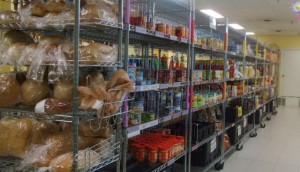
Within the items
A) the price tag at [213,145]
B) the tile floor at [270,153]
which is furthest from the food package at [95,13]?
the tile floor at [270,153]

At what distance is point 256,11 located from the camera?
344 inches

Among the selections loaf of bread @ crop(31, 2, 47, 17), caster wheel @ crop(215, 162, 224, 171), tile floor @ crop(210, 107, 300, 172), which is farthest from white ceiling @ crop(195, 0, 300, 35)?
loaf of bread @ crop(31, 2, 47, 17)

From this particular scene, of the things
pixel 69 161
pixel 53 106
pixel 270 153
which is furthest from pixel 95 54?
pixel 270 153

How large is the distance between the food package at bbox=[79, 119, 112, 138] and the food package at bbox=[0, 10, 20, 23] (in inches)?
31.6

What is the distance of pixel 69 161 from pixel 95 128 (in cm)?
39

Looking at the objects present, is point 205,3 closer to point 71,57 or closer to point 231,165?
point 231,165

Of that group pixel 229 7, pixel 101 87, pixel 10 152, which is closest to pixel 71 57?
pixel 101 87

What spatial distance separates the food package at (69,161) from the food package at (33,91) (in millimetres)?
413

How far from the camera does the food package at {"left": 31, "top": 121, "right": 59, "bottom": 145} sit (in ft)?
6.65

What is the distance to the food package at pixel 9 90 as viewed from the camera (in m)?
1.96

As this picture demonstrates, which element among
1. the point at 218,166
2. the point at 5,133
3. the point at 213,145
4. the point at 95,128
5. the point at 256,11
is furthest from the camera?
the point at 256,11

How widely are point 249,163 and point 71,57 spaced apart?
4026mm

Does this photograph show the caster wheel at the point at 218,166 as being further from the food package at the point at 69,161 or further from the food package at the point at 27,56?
the food package at the point at 27,56

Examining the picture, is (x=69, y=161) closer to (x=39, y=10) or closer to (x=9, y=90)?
(x=9, y=90)
